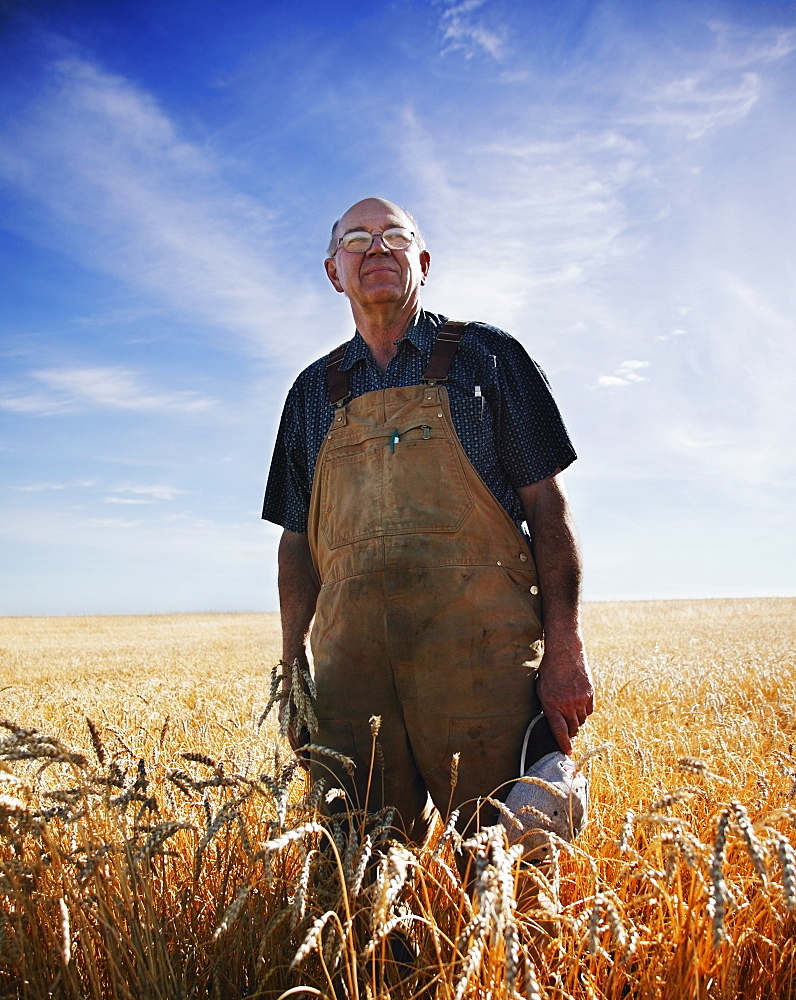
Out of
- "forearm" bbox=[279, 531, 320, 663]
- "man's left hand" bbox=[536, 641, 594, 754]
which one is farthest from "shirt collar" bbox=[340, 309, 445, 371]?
"man's left hand" bbox=[536, 641, 594, 754]

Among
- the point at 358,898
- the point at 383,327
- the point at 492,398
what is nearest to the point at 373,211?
the point at 383,327

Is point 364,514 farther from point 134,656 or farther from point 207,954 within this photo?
point 134,656

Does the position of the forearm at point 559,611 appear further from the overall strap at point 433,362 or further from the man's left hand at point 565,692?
the overall strap at point 433,362

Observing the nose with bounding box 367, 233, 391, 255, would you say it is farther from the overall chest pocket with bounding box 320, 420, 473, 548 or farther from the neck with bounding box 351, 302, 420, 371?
the overall chest pocket with bounding box 320, 420, 473, 548

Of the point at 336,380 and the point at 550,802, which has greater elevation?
the point at 336,380

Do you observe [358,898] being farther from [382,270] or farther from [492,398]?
[382,270]

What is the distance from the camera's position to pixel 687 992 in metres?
1.94

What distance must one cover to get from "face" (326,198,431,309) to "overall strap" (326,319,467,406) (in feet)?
0.80

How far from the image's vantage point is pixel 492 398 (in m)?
3.06

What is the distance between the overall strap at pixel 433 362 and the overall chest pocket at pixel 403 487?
226 millimetres

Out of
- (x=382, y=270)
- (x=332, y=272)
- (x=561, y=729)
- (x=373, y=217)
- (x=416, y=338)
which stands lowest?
(x=561, y=729)

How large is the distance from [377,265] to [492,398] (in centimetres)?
73

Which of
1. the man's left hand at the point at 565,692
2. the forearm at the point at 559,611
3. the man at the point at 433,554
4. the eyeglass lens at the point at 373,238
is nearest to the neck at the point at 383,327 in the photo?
the man at the point at 433,554

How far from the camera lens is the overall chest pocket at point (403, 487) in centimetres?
285
